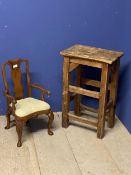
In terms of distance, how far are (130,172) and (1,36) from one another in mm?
1838

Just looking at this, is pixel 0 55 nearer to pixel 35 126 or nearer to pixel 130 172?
pixel 35 126

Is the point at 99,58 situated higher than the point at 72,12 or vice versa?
the point at 72,12

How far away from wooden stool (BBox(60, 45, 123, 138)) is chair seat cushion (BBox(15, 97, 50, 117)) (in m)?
0.28

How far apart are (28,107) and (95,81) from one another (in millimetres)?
793

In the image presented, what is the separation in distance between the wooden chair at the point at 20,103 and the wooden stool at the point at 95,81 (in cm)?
23

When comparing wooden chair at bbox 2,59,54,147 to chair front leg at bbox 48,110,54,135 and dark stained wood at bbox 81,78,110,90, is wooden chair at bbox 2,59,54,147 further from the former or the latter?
dark stained wood at bbox 81,78,110,90

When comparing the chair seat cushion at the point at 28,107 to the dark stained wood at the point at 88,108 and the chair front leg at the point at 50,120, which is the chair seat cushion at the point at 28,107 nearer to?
the chair front leg at the point at 50,120

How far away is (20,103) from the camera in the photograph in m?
2.90

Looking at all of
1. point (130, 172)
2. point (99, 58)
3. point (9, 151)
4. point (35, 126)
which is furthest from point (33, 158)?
point (99, 58)

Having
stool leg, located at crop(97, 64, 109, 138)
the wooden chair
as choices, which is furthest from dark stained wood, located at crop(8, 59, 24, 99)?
stool leg, located at crop(97, 64, 109, 138)

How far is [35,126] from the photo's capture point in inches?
124

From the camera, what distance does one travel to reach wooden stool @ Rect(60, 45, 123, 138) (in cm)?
267

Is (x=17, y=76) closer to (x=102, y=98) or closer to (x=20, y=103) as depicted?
(x=20, y=103)

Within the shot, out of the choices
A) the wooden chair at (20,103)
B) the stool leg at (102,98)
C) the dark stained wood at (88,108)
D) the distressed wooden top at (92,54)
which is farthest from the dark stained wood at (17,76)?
the stool leg at (102,98)
